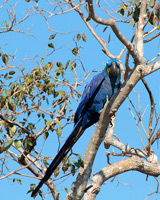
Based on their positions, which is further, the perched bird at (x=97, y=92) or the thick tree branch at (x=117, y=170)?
the perched bird at (x=97, y=92)

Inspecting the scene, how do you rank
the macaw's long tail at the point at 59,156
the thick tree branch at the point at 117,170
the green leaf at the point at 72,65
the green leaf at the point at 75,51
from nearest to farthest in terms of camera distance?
the thick tree branch at the point at 117,170
the macaw's long tail at the point at 59,156
the green leaf at the point at 72,65
the green leaf at the point at 75,51

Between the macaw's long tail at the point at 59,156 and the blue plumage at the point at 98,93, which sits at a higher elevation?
the blue plumage at the point at 98,93

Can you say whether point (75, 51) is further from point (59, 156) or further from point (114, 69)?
point (59, 156)

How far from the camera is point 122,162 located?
3.62 meters

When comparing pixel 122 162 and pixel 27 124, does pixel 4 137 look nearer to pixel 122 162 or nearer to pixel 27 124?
pixel 27 124

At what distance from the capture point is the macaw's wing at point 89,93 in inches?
165

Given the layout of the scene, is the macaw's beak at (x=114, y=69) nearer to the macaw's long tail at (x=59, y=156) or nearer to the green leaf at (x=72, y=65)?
the green leaf at (x=72, y=65)

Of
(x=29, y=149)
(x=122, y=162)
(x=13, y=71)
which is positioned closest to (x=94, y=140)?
(x=122, y=162)

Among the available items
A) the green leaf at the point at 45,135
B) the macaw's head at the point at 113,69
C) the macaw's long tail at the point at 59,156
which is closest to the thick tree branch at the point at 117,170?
the macaw's long tail at the point at 59,156

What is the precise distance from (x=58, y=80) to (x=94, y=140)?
1330 millimetres

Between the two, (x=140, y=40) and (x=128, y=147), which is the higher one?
(x=140, y=40)

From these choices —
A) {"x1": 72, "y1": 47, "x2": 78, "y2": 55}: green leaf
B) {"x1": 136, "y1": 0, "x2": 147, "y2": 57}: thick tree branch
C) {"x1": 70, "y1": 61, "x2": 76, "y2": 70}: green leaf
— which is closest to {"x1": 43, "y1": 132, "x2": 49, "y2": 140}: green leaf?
{"x1": 70, "y1": 61, "x2": 76, "y2": 70}: green leaf

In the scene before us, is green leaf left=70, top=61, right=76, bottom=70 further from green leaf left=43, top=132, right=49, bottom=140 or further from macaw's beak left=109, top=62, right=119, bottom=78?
green leaf left=43, top=132, right=49, bottom=140

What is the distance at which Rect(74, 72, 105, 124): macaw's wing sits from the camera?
4.18 m
